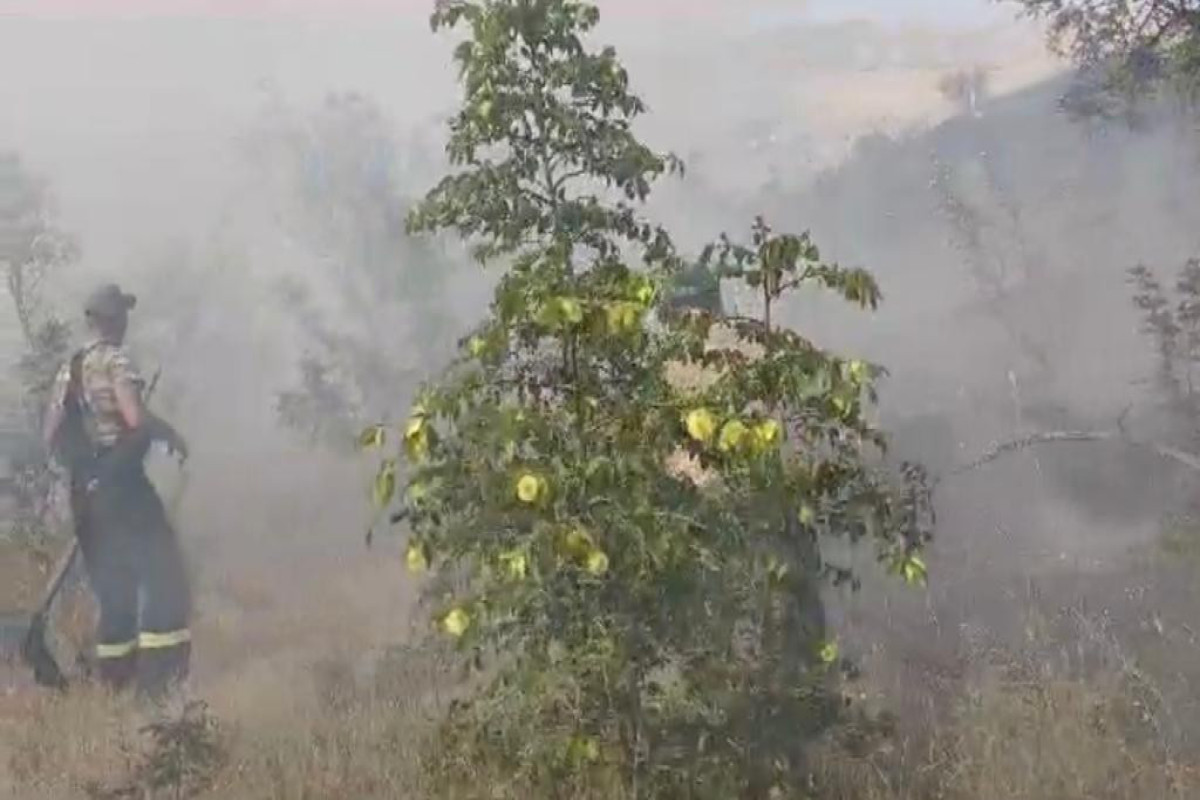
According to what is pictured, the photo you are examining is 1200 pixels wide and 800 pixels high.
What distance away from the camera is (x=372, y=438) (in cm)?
338

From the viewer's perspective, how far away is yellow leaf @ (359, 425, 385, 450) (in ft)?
11.1

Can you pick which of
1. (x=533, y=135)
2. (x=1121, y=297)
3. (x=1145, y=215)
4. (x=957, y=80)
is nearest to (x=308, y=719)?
(x=533, y=135)

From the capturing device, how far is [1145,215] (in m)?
26.0

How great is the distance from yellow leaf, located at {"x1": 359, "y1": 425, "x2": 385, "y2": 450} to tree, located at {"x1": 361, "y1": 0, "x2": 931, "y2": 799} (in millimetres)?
34

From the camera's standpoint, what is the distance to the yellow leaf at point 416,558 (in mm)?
3414

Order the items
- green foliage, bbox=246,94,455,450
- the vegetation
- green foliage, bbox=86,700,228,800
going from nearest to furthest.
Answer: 1. green foliage, bbox=86,700,228,800
2. the vegetation
3. green foliage, bbox=246,94,455,450

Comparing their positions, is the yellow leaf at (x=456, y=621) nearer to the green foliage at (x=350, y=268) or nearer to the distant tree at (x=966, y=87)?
the green foliage at (x=350, y=268)

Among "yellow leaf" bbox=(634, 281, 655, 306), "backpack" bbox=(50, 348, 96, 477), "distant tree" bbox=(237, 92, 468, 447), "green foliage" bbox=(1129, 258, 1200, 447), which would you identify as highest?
"distant tree" bbox=(237, 92, 468, 447)

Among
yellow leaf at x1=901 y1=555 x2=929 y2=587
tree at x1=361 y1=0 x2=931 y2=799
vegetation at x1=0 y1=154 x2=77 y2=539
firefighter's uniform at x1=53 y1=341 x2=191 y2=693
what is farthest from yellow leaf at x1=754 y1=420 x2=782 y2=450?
vegetation at x1=0 y1=154 x2=77 y2=539

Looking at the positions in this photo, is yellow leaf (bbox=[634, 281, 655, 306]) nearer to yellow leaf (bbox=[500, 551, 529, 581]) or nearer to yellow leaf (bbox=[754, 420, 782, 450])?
yellow leaf (bbox=[754, 420, 782, 450])

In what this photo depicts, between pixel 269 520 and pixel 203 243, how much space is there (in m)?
12.5

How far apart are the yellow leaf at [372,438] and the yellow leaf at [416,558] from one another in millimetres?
274

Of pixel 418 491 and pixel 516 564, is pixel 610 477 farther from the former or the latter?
pixel 418 491

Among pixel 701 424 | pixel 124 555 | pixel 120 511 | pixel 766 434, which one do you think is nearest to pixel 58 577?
pixel 124 555
